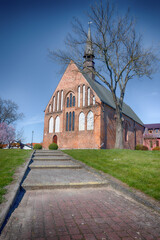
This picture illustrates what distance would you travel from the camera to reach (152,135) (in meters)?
39.5

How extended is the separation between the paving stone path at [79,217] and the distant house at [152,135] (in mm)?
37108

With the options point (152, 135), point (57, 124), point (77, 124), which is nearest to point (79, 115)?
point (77, 124)

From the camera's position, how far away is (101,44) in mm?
17031

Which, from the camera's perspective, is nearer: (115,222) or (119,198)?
(115,222)

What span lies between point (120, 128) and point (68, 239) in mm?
15543

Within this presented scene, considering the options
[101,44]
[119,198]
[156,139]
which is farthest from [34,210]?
[156,139]

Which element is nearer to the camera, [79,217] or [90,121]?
[79,217]

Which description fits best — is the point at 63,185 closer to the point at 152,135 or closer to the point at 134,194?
the point at 134,194

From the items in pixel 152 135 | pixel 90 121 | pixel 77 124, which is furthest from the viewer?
pixel 152 135

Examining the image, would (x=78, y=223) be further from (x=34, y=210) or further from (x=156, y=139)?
(x=156, y=139)

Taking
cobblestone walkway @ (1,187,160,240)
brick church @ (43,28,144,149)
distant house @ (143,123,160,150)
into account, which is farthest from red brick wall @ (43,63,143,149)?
cobblestone walkway @ (1,187,160,240)

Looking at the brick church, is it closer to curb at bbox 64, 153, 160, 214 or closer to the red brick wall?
the red brick wall

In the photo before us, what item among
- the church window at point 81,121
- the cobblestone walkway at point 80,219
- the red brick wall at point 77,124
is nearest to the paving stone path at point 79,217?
the cobblestone walkway at point 80,219

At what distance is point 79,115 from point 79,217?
2192 centimetres
